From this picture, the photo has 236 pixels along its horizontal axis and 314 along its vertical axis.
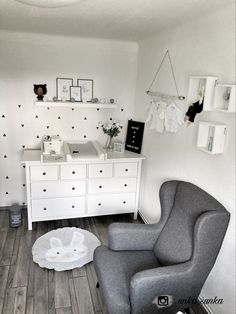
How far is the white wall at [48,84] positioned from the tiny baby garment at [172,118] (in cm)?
107

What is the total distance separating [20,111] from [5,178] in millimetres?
881

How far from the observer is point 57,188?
3158 mm

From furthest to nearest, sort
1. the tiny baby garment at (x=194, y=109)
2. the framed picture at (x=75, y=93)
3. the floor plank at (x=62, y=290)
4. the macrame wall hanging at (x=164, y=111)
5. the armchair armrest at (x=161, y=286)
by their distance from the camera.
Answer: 1. the framed picture at (x=75, y=93)
2. the macrame wall hanging at (x=164, y=111)
3. the floor plank at (x=62, y=290)
4. the tiny baby garment at (x=194, y=109)
5. the armchair armrest at (x=161, y=286)

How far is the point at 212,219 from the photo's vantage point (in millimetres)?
1769

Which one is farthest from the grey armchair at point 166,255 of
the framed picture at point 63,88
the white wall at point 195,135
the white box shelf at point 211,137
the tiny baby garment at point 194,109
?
the framed picture at point 63,88

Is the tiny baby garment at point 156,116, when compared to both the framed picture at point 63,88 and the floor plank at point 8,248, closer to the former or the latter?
the framed picture at point 63,88

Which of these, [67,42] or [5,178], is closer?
[67,42]

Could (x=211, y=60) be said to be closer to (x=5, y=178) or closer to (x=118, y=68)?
(x=118, y=68)

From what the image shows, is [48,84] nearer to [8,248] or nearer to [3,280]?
[8,248]

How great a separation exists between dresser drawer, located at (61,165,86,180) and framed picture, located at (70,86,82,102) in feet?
2.87

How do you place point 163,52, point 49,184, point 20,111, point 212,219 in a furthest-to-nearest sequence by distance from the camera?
point 20,111, point 49,184, point 163,52, point 212,219

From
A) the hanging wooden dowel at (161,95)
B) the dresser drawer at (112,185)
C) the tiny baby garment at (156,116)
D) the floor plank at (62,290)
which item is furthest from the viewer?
the dresser drawer at (112,185)

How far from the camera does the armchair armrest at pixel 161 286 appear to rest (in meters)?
1.69

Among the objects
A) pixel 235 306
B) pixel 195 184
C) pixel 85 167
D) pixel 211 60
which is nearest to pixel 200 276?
pixel 235 306
